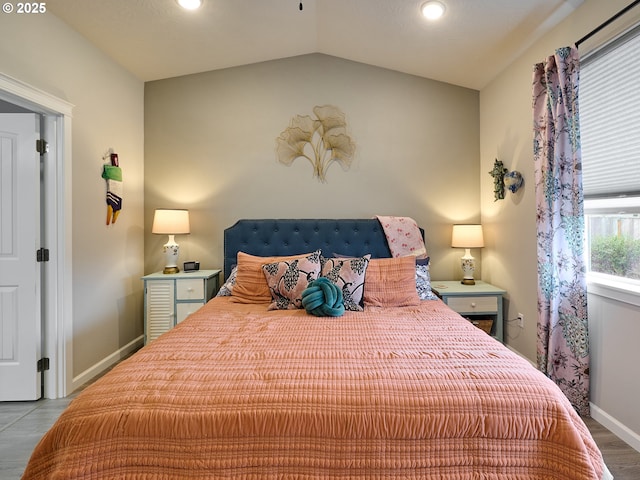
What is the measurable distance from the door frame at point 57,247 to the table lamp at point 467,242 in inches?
131

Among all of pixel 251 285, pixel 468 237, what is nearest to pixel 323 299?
pixel 251 285

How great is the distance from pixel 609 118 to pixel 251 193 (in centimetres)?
289

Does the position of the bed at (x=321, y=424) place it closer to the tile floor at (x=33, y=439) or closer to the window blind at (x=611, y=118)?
the tile floor at (x=33, y=439)

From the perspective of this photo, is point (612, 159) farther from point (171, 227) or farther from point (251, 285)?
point (171, 227)

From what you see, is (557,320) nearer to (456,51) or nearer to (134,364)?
(456,51)

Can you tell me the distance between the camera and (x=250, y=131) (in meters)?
3.40

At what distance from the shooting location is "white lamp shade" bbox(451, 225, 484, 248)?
10.3 ft

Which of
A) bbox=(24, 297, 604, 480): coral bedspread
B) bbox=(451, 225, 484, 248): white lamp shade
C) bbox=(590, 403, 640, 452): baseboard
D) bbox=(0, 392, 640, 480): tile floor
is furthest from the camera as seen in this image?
bbox=(451, 225, 484, 248): white lamp shade

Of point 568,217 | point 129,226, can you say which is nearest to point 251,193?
point 129,226

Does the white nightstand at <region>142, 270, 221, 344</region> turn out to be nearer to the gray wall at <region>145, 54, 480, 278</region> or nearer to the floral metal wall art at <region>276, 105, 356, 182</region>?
the gray wall at <region>145, 54, 480, 278</region>

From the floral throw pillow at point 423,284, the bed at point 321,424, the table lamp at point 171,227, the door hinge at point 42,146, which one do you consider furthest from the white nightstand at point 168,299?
the floral throw pillow at point 423,284

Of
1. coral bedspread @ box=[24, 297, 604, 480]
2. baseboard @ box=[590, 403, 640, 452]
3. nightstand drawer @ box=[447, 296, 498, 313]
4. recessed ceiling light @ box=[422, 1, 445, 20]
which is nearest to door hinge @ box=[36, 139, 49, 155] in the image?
coral bedspread @ box=[24, 297, 604, 480]

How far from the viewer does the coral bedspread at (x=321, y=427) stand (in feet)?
3.56

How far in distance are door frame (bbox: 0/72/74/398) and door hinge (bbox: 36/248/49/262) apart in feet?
0.10
